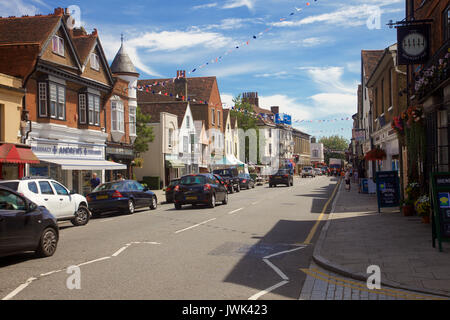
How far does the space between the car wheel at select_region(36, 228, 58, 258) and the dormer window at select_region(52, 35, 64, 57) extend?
17322 millimetres

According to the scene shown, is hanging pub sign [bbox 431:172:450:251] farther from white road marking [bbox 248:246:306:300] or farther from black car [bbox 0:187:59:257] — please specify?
black car [bbox 0:187:59:257]

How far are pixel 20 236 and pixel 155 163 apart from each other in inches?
1307

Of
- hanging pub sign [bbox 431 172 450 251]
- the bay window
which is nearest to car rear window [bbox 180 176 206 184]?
hanging pub sign [bbox 431 172 450 251]

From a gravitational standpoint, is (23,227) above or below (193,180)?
below

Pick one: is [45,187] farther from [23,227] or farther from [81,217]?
[23,227]

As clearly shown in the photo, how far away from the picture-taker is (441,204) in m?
8.70

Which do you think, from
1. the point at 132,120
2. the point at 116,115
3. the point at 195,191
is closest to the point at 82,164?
the point at 116,115

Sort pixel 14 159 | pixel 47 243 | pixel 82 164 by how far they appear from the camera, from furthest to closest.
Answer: pixel 82 164 → pixel 14 159 → pixel 47 243

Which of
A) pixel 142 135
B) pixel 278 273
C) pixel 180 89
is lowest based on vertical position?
pixel 278 273

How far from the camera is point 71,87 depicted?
26.2 metres

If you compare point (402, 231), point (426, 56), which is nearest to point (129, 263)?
point (402, 231)

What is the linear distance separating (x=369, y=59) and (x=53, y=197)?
30.0 m

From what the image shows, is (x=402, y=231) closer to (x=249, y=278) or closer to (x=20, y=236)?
(x=249, y=278)

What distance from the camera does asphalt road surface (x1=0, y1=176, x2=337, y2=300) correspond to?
634cm
